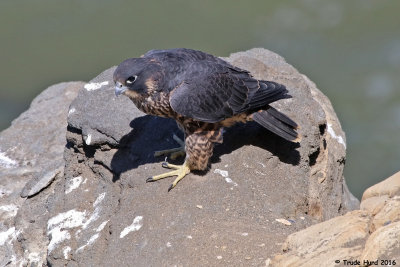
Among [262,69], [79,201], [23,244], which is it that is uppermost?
[262,69]

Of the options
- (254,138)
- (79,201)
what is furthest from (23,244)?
(254,138)

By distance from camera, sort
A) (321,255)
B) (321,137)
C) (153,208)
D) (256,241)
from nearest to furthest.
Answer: (321,255)
(256,241)
(153,208)
(321,137)

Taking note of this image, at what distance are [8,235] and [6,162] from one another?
1096 mm

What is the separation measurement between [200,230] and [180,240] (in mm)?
169

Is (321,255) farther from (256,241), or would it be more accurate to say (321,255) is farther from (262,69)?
(262,69)

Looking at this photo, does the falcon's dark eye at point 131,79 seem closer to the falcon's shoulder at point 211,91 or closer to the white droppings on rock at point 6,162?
the falcon's shoulder at point 211,91

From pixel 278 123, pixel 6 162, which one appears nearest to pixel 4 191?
pixel 6 162

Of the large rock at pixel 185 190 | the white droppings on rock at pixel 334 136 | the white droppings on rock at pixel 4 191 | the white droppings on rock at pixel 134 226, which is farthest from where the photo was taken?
the white droppings on rock at pixel 334 136

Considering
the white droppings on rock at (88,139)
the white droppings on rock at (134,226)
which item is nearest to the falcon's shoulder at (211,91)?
the white droppings on rock at (134,226)

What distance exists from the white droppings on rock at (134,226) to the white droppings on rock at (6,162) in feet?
7.05

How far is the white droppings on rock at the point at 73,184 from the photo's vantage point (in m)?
6.00

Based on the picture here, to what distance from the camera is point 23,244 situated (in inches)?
232

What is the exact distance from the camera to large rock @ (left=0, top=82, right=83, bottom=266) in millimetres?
5930

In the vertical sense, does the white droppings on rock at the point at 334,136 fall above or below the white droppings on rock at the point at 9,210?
above
